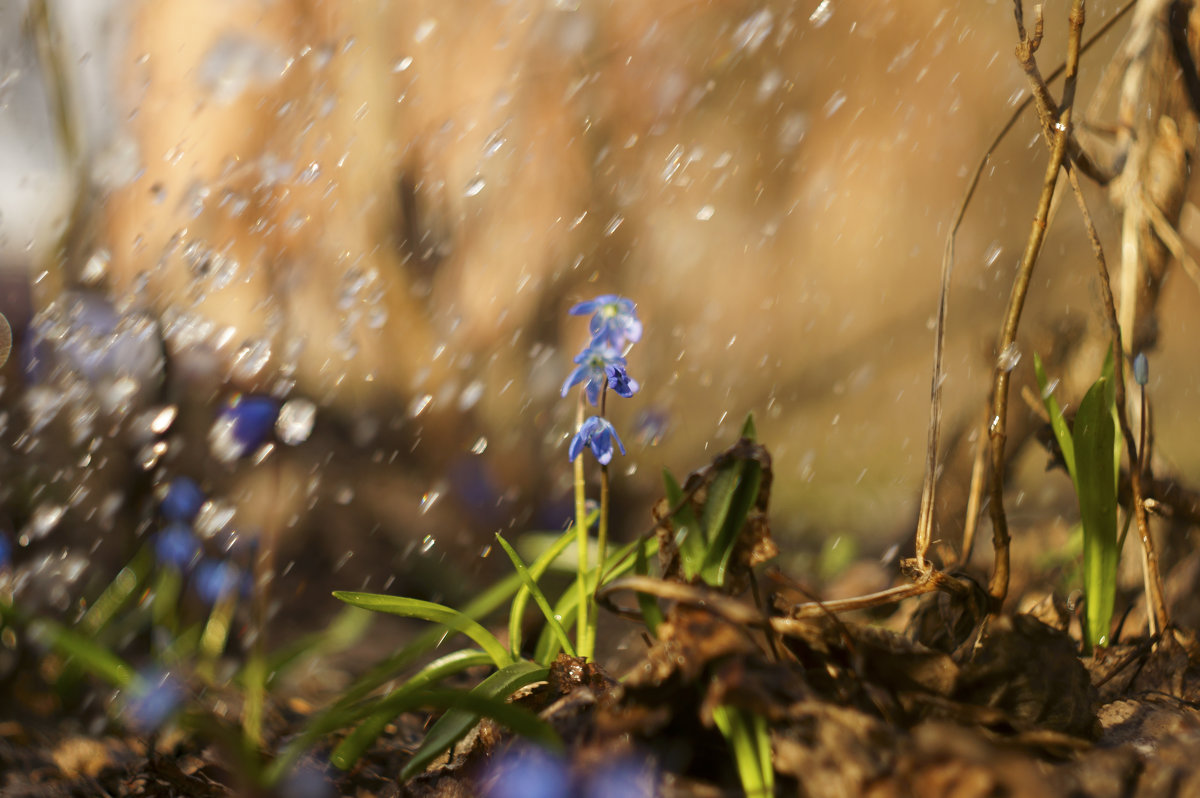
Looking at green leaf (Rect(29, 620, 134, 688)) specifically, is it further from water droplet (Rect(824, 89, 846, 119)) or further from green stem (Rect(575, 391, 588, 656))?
water droplet (Rect(824, 89, 846, 119))

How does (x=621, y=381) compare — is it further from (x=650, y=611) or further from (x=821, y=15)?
(x=821, y=15)

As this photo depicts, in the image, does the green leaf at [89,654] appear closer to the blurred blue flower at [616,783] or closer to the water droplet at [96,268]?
the blurred blue flower at [616,783]

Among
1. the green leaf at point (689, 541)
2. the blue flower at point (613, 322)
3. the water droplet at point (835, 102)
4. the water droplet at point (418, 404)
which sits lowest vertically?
the water droplet at point (418, 404)

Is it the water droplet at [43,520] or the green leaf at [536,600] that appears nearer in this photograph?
the green leaf at [536,600]

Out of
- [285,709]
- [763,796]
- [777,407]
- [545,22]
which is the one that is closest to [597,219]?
[545,22]

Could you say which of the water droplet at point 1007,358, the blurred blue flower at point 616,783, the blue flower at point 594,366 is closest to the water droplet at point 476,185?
the blue flower at point 594,366

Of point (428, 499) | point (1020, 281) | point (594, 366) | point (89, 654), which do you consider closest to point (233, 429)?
point (428, 499)

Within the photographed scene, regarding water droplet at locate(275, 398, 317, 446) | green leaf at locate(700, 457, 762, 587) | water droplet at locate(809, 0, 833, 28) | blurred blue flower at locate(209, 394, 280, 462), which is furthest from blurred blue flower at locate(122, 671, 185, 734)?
water droplet at locate(809, 0, 833, 28)
